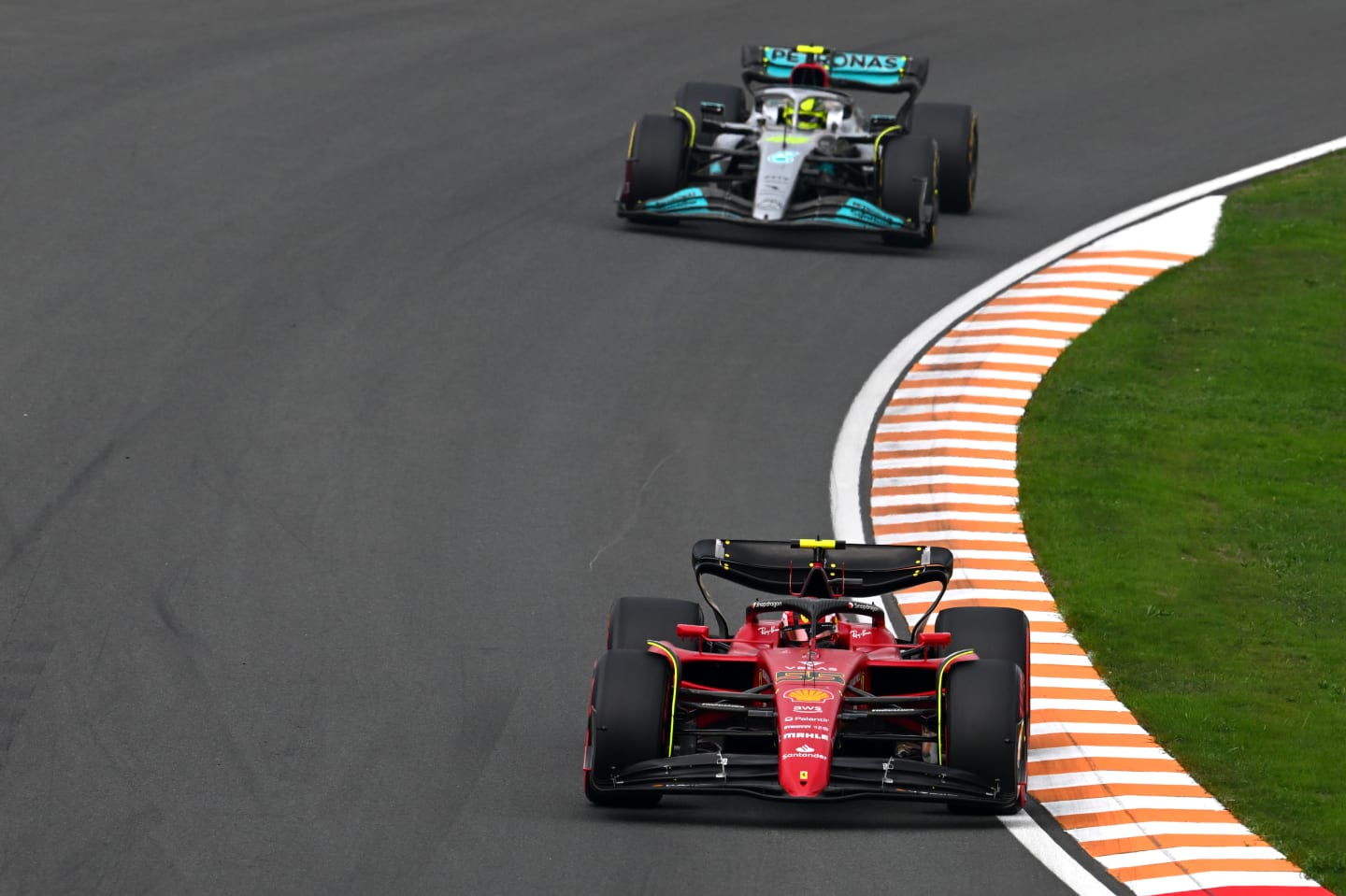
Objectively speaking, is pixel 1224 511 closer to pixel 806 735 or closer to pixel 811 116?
pixel 806 735

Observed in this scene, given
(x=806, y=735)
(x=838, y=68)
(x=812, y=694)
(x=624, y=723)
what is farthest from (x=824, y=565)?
(x=838, y=68)

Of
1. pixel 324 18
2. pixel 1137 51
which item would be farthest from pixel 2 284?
pixel 1137 51

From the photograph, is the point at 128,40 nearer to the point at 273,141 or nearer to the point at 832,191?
the point at 273,141

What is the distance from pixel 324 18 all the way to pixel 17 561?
1934cm

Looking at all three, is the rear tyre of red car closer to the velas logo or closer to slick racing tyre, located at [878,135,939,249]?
slick racing tyre, located at [878,135,939,249]

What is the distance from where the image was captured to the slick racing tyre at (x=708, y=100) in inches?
1028

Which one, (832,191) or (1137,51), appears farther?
(1137,51)

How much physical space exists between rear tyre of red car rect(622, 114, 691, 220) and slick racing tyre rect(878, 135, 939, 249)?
6.97 ft

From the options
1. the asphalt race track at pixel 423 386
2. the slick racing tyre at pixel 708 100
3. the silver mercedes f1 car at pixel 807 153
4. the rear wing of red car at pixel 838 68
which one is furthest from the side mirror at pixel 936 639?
the rear wing of red car at pixel 838 68

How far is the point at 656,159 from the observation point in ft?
81.2

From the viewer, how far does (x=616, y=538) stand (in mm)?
A: 17047

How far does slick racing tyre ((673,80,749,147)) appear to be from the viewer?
26.1 metres

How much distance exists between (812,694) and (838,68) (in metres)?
15.4

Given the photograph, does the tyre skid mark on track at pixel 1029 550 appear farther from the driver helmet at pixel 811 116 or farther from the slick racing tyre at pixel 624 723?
the driver helmet at pixel 811 116
